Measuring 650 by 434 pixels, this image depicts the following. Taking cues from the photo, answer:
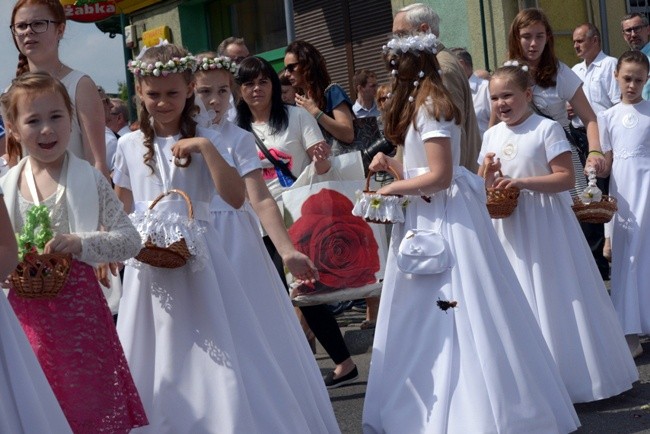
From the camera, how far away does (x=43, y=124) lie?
4.65 m

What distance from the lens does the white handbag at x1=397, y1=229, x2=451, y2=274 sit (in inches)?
221

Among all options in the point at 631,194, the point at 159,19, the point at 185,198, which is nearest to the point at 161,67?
the point at 185,198

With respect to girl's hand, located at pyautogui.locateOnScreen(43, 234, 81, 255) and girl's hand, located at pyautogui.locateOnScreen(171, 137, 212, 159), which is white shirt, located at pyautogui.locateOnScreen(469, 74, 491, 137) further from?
girl's hand, located at pyautogui.locateOnScreen(43, 234, 81, 255)

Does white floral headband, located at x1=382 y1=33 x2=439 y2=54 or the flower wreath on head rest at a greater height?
white floral headband, located at x1=382 y1=33 x2=439 y2=54

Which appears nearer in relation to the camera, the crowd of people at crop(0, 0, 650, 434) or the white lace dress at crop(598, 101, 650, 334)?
the crowd of people at crop(0, 0, 650, 434)

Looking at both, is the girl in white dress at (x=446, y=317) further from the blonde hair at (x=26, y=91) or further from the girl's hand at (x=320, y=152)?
the blonde hair at (x=26, y=91)

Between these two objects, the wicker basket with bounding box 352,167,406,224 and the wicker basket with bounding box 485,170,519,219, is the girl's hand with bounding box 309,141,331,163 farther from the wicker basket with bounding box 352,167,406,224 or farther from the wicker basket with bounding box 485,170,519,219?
the wicker basket with bounding box 352,167,406,224

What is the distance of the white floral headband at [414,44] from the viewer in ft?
19.2

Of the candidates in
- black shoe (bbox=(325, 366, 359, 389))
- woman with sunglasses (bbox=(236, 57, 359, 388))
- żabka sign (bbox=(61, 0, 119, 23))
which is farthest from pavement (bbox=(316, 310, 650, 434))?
żabka sign (bbox=(61, 0, 119, 23))

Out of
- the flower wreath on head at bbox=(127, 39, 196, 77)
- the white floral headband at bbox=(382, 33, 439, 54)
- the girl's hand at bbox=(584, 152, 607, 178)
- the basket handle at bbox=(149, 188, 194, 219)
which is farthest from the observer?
the girl's hand at bbox=(584, 152, 607, 178)

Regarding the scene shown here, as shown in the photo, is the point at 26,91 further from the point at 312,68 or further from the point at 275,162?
the point at 312,68

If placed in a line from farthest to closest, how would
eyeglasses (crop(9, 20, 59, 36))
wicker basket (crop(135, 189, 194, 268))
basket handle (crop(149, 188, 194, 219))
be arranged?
eyeglasses (crop(9, 20, 59, 36)) < basket handle (crop(149, 188, 194, 219)) < wicker basket (crop(135, 189, 194, 268))

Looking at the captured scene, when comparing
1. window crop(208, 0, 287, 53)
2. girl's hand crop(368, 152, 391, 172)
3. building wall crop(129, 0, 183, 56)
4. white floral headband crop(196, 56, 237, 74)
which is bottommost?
girl's hand crop(368, 152, 391, 172)

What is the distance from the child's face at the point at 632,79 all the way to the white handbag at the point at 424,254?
3101 mm
